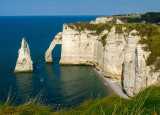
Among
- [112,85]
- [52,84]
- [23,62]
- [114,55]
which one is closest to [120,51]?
[114,55]

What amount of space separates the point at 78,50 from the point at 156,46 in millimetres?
30296

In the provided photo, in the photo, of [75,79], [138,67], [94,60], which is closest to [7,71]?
[75,79]

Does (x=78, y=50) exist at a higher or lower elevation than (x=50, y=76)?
higher

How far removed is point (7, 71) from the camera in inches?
1909

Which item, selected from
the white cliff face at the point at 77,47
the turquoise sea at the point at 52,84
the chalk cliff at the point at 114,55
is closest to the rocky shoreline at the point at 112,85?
the chalk cliff at the point at 114,55

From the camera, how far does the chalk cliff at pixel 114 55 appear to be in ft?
91.7

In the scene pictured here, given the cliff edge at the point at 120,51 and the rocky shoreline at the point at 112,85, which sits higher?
the cliff edge at the point at 120,51

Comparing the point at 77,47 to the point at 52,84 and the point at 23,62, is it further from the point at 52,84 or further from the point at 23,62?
the point at 52,84

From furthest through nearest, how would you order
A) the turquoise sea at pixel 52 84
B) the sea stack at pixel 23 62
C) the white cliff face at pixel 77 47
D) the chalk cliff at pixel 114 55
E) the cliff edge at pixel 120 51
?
1. the white cliff face at pixel 77 47
2. the sea stack at pixel 23 62
3. the turquoise sea at pixel 52 84
4. the chalk cliff at pixel 114 55
5. the cliff edge at pixel 120 51

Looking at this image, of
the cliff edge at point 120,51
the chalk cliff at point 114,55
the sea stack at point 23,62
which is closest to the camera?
the cliff edge at point 120,51

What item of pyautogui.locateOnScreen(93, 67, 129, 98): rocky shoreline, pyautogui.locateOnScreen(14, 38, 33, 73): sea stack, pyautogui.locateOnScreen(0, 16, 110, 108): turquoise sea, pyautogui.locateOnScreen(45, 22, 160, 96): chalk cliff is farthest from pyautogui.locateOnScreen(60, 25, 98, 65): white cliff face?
pyautogui.locateOnScreen(14, 38, 33, 73): sea stack

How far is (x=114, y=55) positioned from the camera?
1633 inches

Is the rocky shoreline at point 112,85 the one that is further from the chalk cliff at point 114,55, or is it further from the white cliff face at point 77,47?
the white cliff face at point 77,47

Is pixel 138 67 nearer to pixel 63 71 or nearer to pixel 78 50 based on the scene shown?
pixel 63 71
